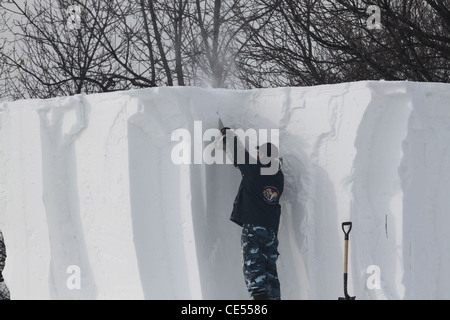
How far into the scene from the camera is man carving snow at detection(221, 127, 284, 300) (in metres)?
5.33

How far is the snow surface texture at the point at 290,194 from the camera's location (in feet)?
17.6

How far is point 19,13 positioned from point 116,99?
6445 millimetres

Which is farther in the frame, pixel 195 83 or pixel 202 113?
pixel 195 83

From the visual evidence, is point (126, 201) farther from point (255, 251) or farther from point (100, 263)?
point (255, 251)

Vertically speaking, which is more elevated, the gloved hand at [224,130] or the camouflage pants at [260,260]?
the gloved hand at [224,130]

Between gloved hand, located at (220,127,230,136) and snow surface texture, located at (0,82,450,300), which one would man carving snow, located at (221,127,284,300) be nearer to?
gloved hand, located at (220,127,230,136)

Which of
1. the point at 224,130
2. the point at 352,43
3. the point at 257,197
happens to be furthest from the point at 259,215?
the point at 352,43

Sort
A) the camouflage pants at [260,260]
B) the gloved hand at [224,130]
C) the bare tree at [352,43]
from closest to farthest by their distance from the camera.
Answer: the camouflage pants at [260,260] → the gloved hand at [224,130] → the bare tree at [352,43]

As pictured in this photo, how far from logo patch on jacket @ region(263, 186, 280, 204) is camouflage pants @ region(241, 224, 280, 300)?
202 millimetres

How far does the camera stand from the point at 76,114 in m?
6.02

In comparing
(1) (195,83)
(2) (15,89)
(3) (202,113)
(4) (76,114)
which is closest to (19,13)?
(2) (15,89)

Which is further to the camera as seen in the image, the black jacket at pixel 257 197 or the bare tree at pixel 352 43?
the bare tree at pixel 352 43

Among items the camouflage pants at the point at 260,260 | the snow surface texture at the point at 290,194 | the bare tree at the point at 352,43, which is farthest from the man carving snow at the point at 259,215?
the bare tree at the point at 352,43

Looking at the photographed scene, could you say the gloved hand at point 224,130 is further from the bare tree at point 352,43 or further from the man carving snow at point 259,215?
the bare tree at point 352,43
